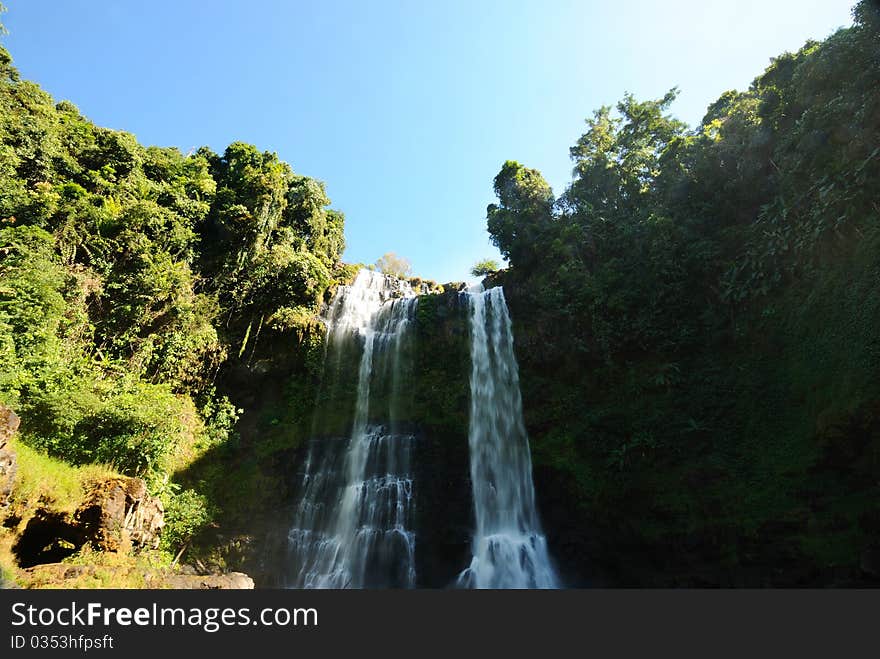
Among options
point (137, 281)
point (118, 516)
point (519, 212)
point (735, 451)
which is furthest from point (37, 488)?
point (519, 212)

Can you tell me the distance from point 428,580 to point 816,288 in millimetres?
14222

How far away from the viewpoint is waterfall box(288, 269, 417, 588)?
43.2 ft

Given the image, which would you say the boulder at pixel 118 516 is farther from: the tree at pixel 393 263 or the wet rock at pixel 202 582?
the tree at pixel 393 263

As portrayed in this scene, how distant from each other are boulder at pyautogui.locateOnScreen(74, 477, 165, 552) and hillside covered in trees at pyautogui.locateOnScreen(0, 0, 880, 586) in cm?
58

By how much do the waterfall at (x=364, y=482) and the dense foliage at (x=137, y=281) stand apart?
2.86 m

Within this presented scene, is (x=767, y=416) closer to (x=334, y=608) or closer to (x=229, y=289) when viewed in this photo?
(x=334, y=608)

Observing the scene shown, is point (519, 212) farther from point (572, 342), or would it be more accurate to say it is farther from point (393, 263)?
point (393, 263)

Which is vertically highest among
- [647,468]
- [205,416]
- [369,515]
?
[205,416]

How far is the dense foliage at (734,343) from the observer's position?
998cm

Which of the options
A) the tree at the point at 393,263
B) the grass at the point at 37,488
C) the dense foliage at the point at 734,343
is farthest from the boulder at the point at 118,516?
the tree at the point at 393,263

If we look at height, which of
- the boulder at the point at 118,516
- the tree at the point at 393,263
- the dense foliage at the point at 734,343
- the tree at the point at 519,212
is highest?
the tree at the point at 393,263

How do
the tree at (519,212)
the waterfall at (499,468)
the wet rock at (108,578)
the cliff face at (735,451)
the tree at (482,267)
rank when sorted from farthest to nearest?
the tree at (482,267) → the tree at (519,212) → the waterfall at (499,468) → the cliff face at (735,451) → the wet rock at (108,578)

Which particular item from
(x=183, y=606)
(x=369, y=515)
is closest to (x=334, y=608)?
(x=183, y=606)

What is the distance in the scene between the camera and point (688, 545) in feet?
35.7
